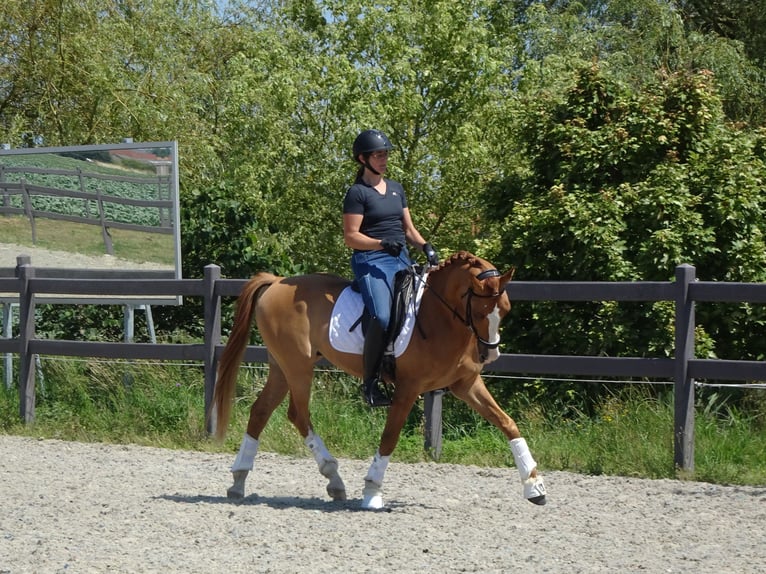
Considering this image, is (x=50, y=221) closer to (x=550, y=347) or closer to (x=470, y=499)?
(x=550, y=347)

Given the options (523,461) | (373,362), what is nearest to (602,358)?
(523,461)

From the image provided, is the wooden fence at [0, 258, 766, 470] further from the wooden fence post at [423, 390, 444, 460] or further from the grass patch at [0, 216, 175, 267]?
the grass patch at [0, 216, 175, 267]

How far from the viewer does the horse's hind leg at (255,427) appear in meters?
7.67

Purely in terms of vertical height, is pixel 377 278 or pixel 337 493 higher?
pixel 377 278

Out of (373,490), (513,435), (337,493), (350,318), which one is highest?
(350,318)

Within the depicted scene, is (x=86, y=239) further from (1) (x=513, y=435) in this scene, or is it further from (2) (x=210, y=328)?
(1) (x=513, y=435)

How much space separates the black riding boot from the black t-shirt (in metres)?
0.65

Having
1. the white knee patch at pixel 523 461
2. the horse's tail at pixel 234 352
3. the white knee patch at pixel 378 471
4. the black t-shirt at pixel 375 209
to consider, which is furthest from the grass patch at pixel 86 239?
the white knee patch at pixel 523 461

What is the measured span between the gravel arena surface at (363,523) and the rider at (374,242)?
3.30 ft

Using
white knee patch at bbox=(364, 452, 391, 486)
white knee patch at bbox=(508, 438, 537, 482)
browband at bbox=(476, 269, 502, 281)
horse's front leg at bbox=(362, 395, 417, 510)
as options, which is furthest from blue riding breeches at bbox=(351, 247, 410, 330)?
white knee patch at bbox=(508, 438, 537, 482)

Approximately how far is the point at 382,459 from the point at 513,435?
2.85ft

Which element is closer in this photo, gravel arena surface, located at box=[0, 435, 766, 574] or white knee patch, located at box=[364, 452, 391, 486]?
gravel arena surface, located at box=[0, 435, 766, 574]

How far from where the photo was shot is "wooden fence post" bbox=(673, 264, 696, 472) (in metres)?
8.43

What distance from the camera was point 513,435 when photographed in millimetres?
7207
